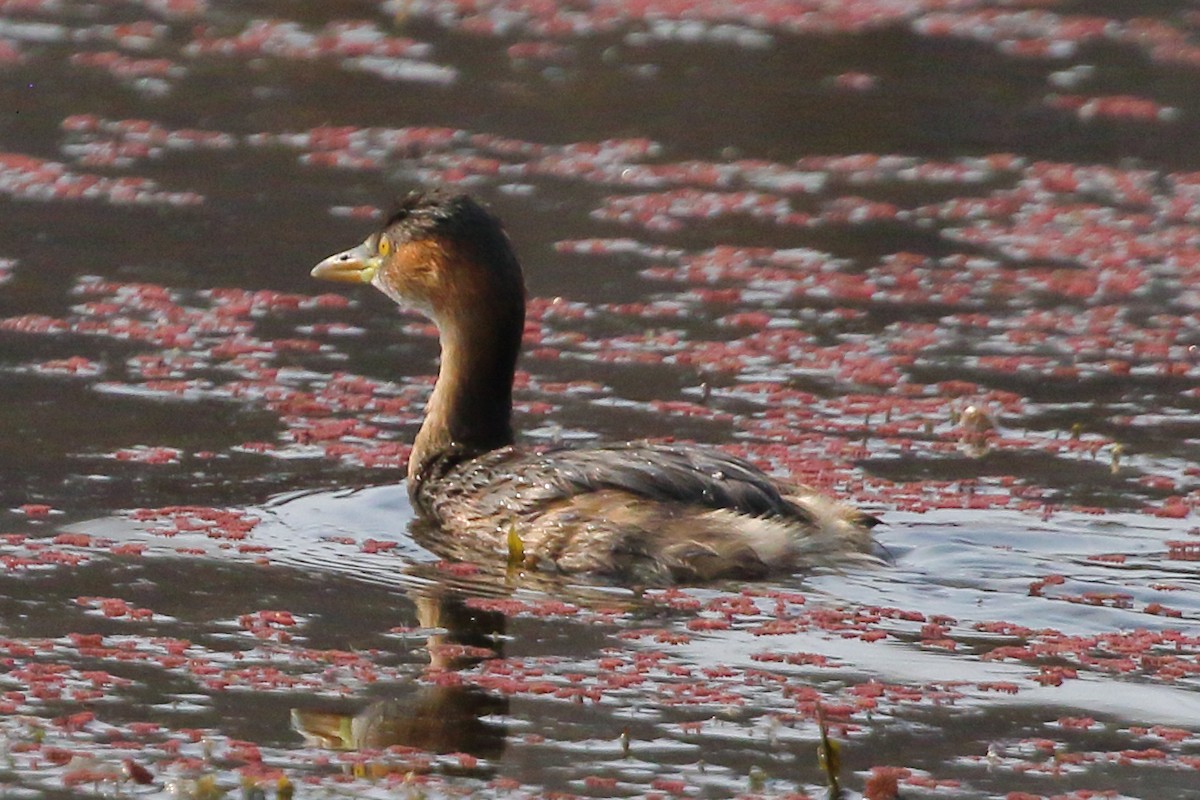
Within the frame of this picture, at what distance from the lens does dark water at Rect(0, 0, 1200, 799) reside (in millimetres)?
6809

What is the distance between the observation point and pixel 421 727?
6734 mm

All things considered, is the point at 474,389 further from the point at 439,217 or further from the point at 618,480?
the point at 618,480

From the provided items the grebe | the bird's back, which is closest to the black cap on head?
the grebe

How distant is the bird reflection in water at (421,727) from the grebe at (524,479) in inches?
50.4

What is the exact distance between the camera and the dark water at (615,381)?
6.81 metres

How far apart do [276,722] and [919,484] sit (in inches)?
146

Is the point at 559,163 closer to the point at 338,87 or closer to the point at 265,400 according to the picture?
the point at 338,87

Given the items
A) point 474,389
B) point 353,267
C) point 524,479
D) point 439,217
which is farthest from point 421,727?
point 353,267

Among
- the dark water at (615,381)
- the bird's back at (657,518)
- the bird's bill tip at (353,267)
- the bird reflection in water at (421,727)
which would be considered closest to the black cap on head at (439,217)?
the bird's bill tip at (353,267)

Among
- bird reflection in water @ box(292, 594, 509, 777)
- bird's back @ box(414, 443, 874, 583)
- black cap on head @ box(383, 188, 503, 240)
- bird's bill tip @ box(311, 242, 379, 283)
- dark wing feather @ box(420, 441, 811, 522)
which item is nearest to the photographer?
bird reflection in water @ box(292, 594, 509, 777)

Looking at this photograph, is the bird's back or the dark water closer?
the dark water

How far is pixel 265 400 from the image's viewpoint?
34.4ft

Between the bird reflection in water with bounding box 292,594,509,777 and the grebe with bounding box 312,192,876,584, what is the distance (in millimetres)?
1280

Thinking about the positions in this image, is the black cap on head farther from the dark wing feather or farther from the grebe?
the dark wing feather
